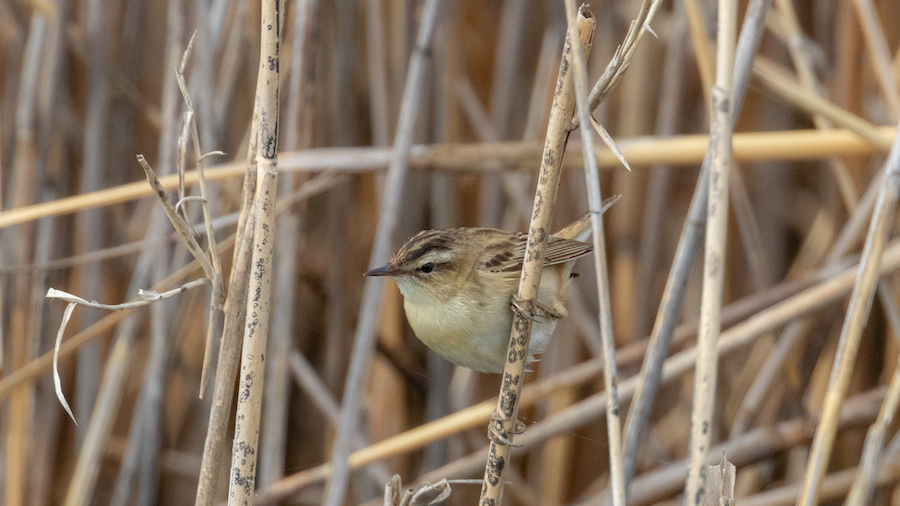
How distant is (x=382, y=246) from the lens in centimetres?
172

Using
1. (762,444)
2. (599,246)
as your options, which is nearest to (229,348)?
(599,246)

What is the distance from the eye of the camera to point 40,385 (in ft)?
7.34

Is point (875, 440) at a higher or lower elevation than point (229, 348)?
lower

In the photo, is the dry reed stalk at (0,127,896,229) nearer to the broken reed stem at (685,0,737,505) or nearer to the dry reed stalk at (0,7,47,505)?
the dry reed stalk at (0,7,47,505)

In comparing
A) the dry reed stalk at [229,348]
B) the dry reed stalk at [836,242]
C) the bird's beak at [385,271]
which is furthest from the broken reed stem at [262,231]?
the dry reed stalk at [836,242]

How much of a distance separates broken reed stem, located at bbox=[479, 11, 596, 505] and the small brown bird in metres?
0.21

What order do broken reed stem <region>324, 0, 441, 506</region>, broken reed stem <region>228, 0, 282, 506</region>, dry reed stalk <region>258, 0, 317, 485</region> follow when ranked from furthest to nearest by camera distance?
dry reed stalk <region>258, 0, 317, 485</region>
broken reed stem <region>324, 0, 441, 506</region>
broken reed stem <region>228, 0, 282, 506</region>

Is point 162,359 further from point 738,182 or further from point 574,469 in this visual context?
point 738,182

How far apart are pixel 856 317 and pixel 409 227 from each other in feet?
4.97

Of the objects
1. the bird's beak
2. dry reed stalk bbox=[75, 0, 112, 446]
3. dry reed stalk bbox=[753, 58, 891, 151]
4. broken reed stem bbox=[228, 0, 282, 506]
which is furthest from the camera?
dry reed stalk bbox=[75, 0, 112, 446]

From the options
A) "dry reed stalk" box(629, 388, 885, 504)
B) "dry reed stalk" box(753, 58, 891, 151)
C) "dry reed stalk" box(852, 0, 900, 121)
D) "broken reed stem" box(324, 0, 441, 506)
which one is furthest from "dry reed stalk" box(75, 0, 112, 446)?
"dry reed stalk" box(852, 0, 900, 121)

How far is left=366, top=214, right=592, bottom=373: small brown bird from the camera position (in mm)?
1360

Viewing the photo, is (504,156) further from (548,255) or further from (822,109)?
(822,109)

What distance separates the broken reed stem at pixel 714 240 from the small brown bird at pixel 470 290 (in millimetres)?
449
